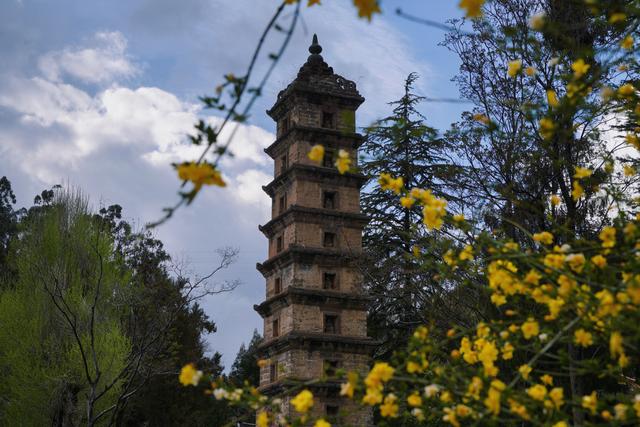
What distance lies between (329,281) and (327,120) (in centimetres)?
512

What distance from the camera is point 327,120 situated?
24.5 m

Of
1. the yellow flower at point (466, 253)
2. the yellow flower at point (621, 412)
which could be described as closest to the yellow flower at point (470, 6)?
the yellow flower at point (621, 412)

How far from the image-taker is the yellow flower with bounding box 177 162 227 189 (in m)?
2.72

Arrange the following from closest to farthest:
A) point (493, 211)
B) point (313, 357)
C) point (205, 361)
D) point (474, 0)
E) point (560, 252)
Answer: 1. point (474, 0)
2. point (560, 252)
3. point (493, 211)
4. point (313, 357)
5. point (205, 361)

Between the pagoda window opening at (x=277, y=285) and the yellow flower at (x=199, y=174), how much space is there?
788 inches

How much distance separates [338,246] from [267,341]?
332 cm

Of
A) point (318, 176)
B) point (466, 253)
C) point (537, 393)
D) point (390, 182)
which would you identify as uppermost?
point (318, 176)

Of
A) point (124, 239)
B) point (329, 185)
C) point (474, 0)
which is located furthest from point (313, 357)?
point (474, 0)

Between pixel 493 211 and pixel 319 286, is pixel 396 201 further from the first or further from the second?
pixel 493 211

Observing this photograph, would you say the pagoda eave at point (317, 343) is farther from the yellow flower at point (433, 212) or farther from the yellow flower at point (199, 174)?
the yellow flower at point (199, 174)

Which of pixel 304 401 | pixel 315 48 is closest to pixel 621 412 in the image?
pixel 304 401

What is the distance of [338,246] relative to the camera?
22859 millimetres

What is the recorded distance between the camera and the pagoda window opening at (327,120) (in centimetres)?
2430

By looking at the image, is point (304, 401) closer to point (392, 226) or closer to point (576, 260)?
point (576, 260)
